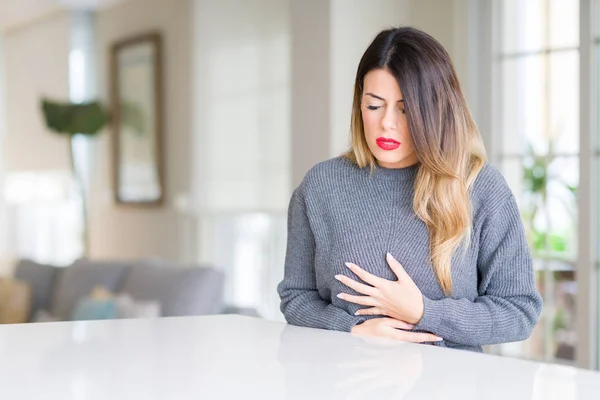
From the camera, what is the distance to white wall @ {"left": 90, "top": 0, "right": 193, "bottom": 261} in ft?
21.1

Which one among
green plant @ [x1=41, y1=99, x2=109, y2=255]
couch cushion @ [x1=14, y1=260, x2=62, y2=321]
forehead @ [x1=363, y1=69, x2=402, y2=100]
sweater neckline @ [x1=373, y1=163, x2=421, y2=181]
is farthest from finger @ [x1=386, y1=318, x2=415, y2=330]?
green plant @ [x1=41, y1=99, x2=109, y2=255]

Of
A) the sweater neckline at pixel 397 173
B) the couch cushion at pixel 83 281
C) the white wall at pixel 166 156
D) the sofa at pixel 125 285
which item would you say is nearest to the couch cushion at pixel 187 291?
the sofa at pixel 125 285

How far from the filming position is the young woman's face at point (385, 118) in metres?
1.64

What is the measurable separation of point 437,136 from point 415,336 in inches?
13.9

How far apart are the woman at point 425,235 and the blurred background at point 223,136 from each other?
7.66 ft

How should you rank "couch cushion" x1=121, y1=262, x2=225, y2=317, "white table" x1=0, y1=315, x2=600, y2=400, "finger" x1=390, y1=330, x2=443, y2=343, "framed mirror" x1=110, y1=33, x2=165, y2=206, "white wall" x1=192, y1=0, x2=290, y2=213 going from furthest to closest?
"framed mirror" x1=110, y1=33, x2=165, y2=206
"white wall" x1=192, y1=0, x2=290, y2=213
"couch cushion" x1=121, y1=262, x2=225, y2=317
"finger" x1=390, y1=330, x2=443, y2=343
"white table" x1=0, y1=315, x2=600, y2=400

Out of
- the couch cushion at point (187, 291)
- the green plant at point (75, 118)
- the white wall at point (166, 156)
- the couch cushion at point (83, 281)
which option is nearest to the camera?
the couch cushion at point (187, 291)

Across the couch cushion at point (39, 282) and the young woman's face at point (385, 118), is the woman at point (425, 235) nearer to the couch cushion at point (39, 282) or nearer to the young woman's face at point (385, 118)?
the young woman's face at point (385, 118)

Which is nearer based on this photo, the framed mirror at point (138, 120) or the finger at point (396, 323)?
the finger at point (396, 323)

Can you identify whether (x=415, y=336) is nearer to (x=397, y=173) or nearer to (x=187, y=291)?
(x=397, y=173)

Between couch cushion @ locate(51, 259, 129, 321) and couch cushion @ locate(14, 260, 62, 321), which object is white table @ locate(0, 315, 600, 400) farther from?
couch cushion @ locate(14, 260, 62, 321)

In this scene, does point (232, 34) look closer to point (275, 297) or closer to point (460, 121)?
point (275, 297)

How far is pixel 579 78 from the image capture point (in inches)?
152

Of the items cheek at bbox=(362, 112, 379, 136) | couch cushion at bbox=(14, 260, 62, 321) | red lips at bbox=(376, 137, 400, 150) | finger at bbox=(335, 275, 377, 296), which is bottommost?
couch cushion at bbox=(14, 260, 62, 321)
